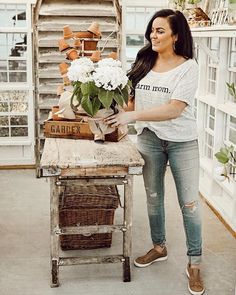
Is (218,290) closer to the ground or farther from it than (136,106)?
closer to the ground

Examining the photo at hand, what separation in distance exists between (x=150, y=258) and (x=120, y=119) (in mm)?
1103

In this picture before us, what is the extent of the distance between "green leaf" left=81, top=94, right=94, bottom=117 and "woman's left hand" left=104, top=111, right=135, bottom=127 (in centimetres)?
12

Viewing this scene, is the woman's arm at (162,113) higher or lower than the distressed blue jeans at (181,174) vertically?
higher

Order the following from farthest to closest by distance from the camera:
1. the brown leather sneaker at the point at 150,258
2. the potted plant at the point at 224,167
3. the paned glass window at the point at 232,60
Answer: the paned glass window at the point at 232,60 < the brown leather sneaker at the point at 150,258 < the potted plant at the point at 224,167

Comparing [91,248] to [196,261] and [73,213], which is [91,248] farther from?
[196,261]

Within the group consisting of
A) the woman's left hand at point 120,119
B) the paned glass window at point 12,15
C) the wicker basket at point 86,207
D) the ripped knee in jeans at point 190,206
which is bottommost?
the wicker basket at point 86,207

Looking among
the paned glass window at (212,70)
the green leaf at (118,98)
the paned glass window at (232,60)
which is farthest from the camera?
the paned glass window at (212,70)

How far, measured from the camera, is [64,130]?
3.38 m

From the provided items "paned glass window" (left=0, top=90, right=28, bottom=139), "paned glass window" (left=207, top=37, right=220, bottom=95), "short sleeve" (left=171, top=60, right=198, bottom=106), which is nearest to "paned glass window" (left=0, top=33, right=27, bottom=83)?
"paned glass window" (left=0, top=90, right=28, bottom=139)

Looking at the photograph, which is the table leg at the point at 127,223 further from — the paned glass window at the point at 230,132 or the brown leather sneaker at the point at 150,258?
the paned glass window at the point at 230,132

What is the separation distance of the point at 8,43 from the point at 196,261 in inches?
146

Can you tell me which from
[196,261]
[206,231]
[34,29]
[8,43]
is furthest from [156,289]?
[8,43]

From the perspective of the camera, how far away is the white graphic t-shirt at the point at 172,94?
2.93 metres

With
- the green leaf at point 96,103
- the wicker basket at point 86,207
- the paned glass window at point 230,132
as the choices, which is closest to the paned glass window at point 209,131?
the paned glass window at point 230,132
